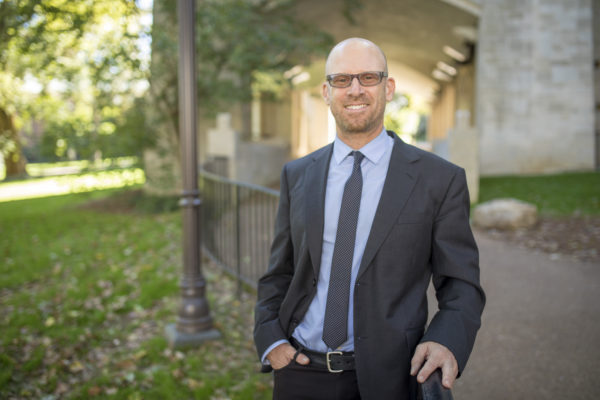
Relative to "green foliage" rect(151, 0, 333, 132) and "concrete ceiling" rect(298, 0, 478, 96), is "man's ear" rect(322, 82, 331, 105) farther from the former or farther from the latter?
"concrete ceiling" rect(298, 0, 478, 96)

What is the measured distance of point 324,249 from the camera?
6.67ft

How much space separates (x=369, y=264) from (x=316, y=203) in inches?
13.6

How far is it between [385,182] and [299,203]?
0.39 metres

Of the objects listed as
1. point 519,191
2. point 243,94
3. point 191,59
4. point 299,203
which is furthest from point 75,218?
point 299,203

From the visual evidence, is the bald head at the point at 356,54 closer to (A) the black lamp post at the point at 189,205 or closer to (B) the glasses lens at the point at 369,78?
(B) the glasses lens at the point at 369,78

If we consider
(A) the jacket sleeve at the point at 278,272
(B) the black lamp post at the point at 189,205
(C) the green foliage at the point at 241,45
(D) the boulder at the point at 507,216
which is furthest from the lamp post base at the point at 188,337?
(C) the green foliage at the point at 241,45

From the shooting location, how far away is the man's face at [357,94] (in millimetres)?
1967

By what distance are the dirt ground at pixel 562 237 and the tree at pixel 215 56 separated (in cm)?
778

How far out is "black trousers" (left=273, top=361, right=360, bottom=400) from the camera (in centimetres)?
199

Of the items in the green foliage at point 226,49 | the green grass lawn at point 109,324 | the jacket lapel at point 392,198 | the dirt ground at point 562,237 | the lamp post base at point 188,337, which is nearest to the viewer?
the jacket lapel at point 392,198

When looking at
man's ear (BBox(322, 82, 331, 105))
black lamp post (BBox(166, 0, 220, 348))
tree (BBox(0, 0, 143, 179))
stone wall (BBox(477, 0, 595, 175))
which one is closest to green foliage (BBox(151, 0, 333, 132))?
tree (BBox(0, 0, 143, 179))

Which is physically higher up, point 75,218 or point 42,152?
point 42,152

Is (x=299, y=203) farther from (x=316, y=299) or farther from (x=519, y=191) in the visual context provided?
(x=519, y=191)

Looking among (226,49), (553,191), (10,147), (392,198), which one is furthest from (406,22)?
(392,198)
